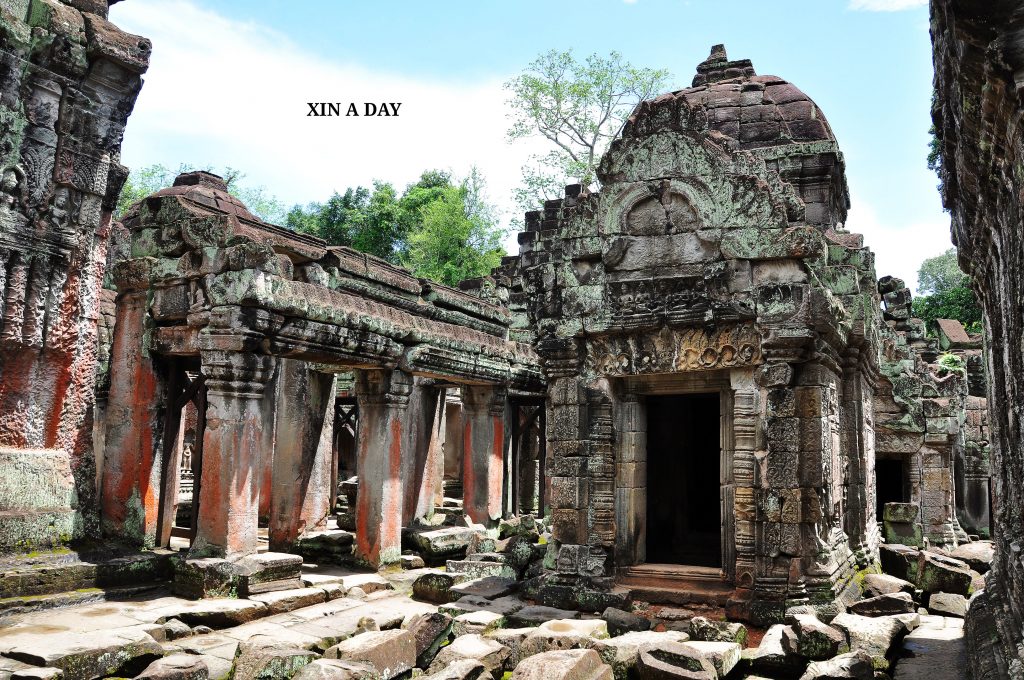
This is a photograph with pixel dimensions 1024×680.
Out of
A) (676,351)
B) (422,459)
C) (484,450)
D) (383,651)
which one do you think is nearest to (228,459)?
(383,651)

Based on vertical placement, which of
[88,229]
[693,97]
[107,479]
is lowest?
[107,479]

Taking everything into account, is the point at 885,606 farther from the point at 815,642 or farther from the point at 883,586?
the point at 815,642

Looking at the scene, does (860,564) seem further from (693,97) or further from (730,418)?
(693,97)

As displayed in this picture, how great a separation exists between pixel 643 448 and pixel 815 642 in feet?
8.81

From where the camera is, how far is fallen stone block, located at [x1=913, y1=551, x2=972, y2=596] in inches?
266

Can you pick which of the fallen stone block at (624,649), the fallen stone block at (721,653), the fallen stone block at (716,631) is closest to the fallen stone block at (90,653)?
the fallen stone block at (624,649)

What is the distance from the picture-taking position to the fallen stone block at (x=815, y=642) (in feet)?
16.4

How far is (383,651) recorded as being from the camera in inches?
207

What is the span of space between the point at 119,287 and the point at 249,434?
105 inches

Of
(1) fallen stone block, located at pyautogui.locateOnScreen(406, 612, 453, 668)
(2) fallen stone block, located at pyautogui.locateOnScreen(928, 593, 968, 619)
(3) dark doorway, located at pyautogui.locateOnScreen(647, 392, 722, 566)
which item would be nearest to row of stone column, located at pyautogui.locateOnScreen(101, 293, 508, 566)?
(1) fallen stone block, located at pyautogui.locateOnScreen(406, 612, 453, 668)

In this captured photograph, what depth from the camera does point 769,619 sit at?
6082mm

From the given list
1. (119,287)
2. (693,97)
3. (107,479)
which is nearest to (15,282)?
(119,287)

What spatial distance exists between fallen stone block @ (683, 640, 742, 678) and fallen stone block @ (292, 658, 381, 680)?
213cm

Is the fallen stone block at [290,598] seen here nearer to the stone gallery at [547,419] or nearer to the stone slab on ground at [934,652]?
the stone gallery at [547,419]
